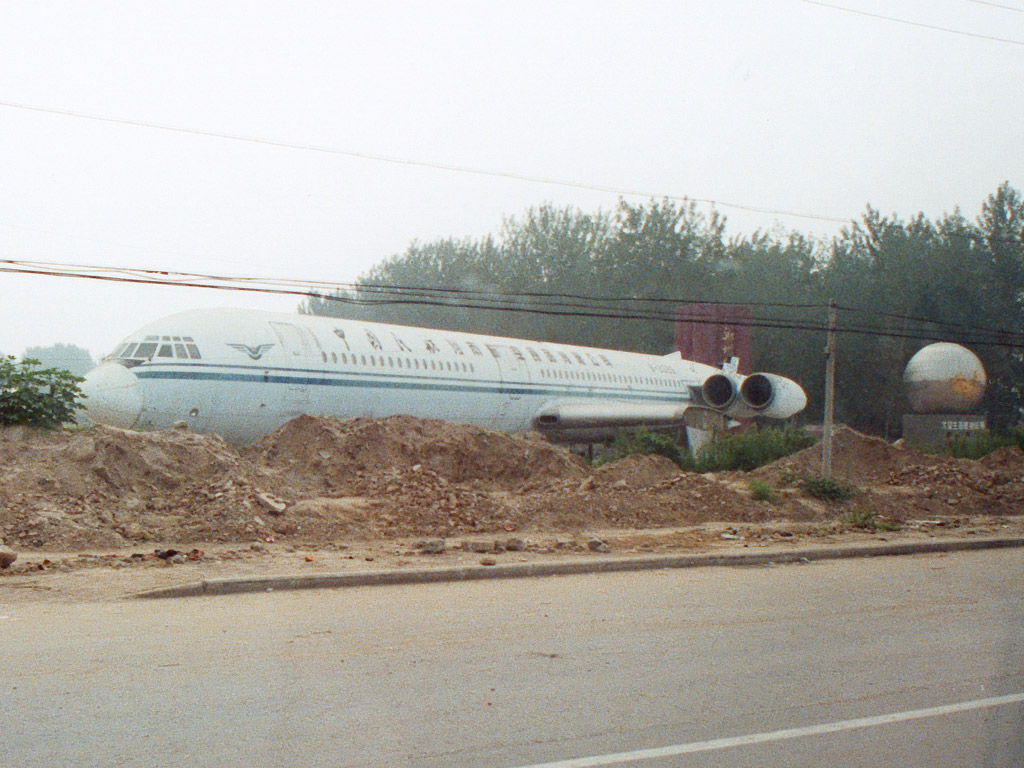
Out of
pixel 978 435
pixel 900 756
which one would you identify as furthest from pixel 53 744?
pixel 978 435

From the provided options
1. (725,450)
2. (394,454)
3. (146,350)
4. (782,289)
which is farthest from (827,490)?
(782,289)

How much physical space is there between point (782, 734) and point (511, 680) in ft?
5.63

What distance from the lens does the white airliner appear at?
18.6 metres

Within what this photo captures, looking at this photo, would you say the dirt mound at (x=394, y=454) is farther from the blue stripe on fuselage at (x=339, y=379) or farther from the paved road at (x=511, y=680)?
the paved road at (x=511, y=680)

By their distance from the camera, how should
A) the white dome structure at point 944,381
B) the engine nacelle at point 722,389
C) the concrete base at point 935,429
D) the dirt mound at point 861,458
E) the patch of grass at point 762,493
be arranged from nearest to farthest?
the patch of grass at point 762,493 < the dirt mound at point 861,458 < the engine nacelle at point 722,389 < the concrete base at point 935,429 < the white dome structure at point 944,381

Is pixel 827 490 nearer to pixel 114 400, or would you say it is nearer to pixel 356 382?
pixel 356 382

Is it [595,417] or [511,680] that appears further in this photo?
[595,417]

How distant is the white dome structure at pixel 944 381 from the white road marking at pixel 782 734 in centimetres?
2975

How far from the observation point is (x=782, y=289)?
52.2 m

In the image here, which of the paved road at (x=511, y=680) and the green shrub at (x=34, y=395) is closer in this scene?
the paved road at (x=511, y=680)

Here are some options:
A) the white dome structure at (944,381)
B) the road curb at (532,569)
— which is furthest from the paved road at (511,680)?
the white dome structure at (944,381)

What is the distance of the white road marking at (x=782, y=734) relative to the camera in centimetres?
470

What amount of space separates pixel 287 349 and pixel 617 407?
37.7 feet

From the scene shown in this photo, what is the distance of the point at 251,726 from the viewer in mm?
5145
